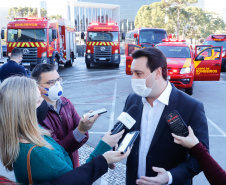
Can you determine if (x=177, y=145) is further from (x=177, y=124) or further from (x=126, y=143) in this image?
(x=126, y=143)

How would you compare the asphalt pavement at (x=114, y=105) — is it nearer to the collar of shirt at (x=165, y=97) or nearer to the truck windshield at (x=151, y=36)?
the collar of shirt at (x=165, y=97)

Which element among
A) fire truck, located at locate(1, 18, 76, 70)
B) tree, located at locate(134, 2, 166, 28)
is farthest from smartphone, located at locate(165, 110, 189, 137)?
tree, located at locate(134, 2, 166, 28)

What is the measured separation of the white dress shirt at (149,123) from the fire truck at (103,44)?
14.2 m

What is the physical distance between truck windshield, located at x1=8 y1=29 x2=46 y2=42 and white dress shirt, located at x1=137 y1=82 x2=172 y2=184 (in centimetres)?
1176

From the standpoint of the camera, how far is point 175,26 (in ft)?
140

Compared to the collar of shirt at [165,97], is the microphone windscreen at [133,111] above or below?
below

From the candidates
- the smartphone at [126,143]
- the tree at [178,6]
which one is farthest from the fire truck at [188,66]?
the tree at [178,6]

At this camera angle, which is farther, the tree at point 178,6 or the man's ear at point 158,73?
the tree at point 178,6

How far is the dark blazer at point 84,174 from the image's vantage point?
4.51 ft

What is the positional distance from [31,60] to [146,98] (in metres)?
11.8

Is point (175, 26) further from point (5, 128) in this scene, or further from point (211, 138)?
point (5, 128)

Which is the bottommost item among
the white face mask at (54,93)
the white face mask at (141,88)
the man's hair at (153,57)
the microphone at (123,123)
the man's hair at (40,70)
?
the microphone at (123,123)

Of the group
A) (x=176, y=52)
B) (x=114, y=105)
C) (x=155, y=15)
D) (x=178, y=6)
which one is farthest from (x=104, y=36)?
(x=155, y=15)

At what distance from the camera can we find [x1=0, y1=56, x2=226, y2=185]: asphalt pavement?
3932mm
